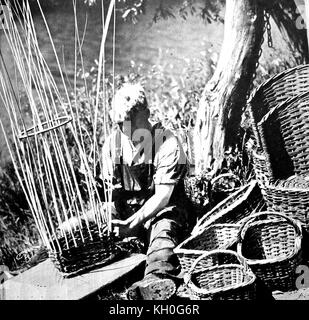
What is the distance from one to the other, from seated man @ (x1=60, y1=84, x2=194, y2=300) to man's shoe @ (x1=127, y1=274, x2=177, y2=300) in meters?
0.14

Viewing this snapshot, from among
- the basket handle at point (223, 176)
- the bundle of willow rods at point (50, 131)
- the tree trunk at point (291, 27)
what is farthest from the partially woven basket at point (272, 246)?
the tree trunk at point (291, 27)

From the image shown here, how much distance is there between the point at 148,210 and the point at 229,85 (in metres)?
0.85

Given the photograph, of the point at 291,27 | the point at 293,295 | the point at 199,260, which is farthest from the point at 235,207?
the point at 291,27

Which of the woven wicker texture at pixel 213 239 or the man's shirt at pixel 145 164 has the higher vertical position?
the man's shirt at pixel 145 164

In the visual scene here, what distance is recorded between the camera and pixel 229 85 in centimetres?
285

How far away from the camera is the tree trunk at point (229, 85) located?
276 cm

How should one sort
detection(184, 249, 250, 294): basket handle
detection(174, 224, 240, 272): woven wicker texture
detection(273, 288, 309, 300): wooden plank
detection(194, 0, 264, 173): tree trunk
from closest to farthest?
detection(184, 249, 250, 294): basket handle → detection(273, 288, 309, 300): wooden plank → detection(174, 224, 240, 272): woven wicker texture → detection(194, 0, 264, 173): tree trunk

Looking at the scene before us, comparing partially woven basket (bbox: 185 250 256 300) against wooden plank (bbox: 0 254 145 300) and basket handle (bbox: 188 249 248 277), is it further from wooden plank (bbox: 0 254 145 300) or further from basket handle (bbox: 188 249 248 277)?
wooden plank (bbox: 0 254 145 300)

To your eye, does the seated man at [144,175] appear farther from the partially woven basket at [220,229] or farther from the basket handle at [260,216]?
the basket handle at [260,216]

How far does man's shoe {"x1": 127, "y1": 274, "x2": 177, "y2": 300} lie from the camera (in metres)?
2.43

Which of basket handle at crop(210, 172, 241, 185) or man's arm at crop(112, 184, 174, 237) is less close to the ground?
basket handle at crop(210, 172, 241, 185)

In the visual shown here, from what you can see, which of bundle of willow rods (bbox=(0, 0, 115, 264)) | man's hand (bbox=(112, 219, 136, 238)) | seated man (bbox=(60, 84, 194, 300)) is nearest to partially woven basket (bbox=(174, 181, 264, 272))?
seated man (bbox=(60, 84, 194, 300))
